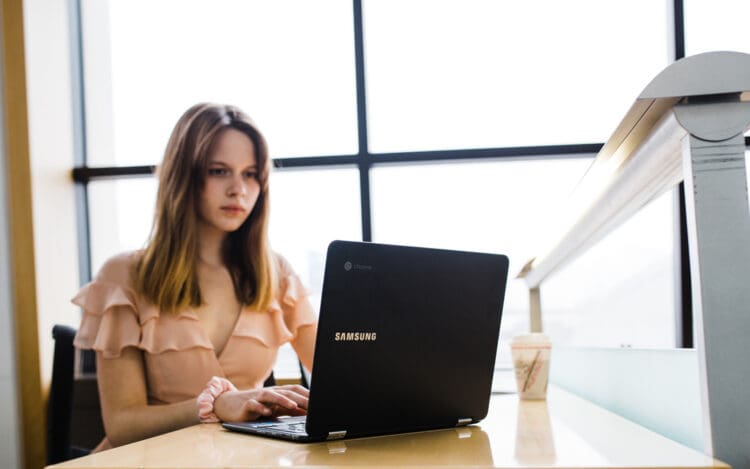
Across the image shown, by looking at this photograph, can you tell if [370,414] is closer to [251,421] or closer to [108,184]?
[251,421]

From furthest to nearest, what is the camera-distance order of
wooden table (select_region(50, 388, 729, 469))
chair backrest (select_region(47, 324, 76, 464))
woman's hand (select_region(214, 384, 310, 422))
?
1. chair backrest (select_region(47, 324, 76, 464))
2. woman's hand (select_region(214, 384, 310, 422))
3. wooden table (select_region(50, 388, 729, 469))

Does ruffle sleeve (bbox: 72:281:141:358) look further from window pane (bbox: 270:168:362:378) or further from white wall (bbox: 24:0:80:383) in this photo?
window pane (bbox: 270:168:362:378)

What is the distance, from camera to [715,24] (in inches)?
115

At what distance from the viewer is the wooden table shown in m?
0.78

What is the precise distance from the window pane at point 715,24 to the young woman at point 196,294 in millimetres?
1747

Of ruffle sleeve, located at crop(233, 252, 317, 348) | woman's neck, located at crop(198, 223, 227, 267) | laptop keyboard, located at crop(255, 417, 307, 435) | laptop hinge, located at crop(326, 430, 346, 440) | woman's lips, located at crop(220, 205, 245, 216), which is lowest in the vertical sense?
laptop keyboard, located at crop(255, 417, 307, 435)

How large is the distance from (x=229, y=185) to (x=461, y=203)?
48.9 inches

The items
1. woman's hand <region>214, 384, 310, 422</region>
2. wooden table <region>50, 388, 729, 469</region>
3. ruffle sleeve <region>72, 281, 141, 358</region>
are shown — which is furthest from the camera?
ruffle sleeve <region>72, 281, 141, 358</region>

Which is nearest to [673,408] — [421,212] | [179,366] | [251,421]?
[251,421]

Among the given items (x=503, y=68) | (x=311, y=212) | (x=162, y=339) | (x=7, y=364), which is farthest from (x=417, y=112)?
(x=7, y=364)

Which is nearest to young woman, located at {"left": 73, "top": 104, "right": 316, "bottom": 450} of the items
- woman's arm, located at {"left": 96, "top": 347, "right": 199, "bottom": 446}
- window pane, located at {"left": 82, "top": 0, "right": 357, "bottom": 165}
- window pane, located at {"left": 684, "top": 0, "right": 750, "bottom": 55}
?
woman's arm, located at {"left": 96, "top": 347, "right": 199, "bottom": 446}

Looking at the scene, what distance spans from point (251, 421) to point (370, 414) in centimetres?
34

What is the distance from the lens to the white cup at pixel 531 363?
1.60m

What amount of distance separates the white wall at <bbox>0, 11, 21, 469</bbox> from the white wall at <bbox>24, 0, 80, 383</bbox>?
10 cm
